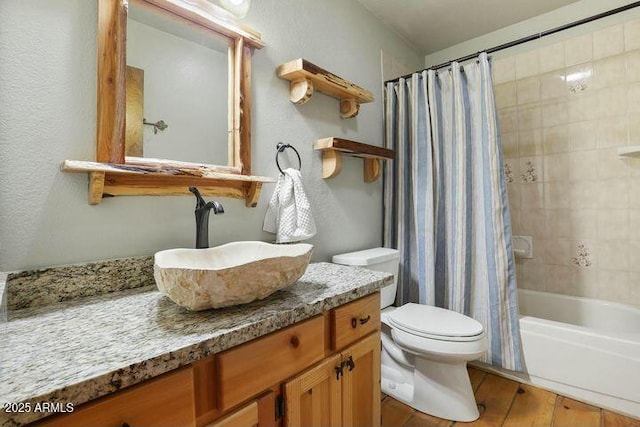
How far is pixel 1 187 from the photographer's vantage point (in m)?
0.80

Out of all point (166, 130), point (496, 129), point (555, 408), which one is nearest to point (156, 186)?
point (166, 130)

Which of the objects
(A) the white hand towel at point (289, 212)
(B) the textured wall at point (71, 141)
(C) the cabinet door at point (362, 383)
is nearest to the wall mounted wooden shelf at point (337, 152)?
(B) the textured wall at point (71, 141)

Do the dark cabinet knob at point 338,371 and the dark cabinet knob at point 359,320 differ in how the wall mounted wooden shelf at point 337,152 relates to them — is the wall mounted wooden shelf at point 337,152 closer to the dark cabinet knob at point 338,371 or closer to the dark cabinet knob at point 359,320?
the dark cabinet knob at point 359,320

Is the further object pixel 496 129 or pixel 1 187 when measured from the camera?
pixel 496 129

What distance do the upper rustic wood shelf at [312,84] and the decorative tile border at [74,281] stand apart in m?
1.00

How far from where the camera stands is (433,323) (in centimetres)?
151

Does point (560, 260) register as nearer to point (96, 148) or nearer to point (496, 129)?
point (496, 129)

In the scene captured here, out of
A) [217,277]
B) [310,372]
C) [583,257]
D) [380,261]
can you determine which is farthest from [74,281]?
[583,257]

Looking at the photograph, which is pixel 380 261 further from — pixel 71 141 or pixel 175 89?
pixel 71 141

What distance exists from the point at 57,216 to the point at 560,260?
2790 mm

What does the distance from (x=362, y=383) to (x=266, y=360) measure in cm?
49

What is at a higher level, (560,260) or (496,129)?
(496,129)

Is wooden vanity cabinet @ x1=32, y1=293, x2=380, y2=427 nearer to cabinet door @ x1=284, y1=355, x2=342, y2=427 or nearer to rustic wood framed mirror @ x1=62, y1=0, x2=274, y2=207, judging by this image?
cabinet door @ x1=284, y1=355, x2=342, y2=427

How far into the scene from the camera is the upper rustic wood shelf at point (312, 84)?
1.42 m
